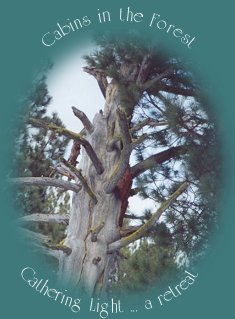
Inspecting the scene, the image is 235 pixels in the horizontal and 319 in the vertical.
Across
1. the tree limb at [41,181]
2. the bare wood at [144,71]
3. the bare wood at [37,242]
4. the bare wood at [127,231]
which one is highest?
the bare wood at [144,71]

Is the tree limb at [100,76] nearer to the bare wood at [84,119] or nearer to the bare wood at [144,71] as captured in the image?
the bare wood at [144,71]

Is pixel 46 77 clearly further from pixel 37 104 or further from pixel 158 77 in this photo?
pixel 158 77

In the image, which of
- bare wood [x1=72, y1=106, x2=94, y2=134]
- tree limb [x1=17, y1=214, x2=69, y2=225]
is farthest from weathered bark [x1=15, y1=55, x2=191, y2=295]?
tree limb [x1=17, y1=214, x2=69, y2=225]

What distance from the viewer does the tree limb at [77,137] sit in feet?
10.9

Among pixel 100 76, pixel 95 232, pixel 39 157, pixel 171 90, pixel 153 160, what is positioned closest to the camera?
pixel 95 232

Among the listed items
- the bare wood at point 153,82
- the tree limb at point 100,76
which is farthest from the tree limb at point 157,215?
the tree limb at point 100,76

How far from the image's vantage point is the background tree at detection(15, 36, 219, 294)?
332 cm

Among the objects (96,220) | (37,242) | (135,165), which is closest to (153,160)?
(135,165)

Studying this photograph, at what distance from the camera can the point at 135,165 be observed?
4.06 m

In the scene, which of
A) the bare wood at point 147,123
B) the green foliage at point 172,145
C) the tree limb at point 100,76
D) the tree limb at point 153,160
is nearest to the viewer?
the green foliage at point 172,145

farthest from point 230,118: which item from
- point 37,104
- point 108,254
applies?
point 37,104

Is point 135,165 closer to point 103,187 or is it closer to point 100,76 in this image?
point 103,187

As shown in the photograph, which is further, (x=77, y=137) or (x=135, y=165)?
(x=135, y=165)

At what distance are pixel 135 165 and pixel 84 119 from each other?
62 centimetres
